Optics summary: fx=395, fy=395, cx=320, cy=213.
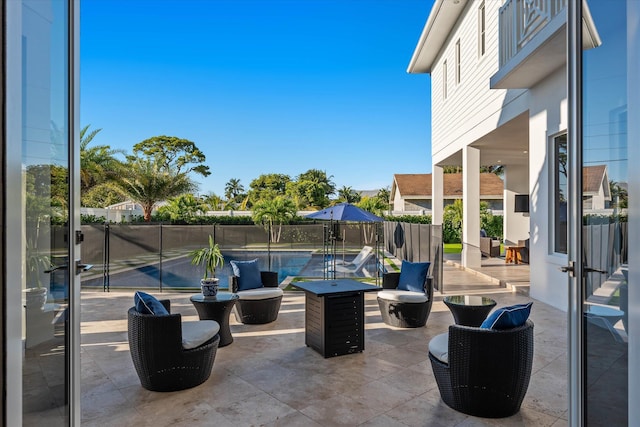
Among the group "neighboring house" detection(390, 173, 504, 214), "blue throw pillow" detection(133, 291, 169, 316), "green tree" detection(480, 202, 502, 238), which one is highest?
"neighboring house" detection(390, 173, 504, 214)

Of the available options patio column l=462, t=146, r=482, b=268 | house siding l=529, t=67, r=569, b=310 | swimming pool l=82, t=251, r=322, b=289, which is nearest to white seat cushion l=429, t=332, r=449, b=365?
house siding l=529, t=67, r=569, b=310

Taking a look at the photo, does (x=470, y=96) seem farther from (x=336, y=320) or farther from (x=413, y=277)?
(x=336, y=320)

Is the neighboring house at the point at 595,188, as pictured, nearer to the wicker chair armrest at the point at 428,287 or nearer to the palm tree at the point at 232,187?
the wicker chair armrest at the point at 428,287

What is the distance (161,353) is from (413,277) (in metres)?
3.63

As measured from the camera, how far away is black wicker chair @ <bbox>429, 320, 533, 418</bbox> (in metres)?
2.90

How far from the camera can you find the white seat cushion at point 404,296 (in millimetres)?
5391

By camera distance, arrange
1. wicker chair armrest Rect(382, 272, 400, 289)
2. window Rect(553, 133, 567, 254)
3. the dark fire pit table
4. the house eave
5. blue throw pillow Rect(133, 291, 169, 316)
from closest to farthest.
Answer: blue throw pillow Rect(133, 291, 169, 316) < the dark fire pit table < wicker chair armrest Rect(382, 272, 400, 289) < window Rect(553, 133, 567, 254) < the house eave

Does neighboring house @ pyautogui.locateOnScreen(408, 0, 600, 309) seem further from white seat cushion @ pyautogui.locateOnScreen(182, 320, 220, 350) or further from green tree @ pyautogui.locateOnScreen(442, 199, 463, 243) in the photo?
green tree @ pyautogui.locateOnScreen(442, 199, 463, 243)

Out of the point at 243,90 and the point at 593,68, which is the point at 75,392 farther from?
the point at 243,90

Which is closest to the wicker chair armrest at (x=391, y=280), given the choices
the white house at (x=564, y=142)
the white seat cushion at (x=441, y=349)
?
the white house at (x=564, y=142)

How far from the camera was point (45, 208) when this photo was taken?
172 cm

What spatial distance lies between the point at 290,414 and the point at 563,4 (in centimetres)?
652

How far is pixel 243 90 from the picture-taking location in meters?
27.1

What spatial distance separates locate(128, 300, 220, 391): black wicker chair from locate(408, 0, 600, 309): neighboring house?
3.58m
